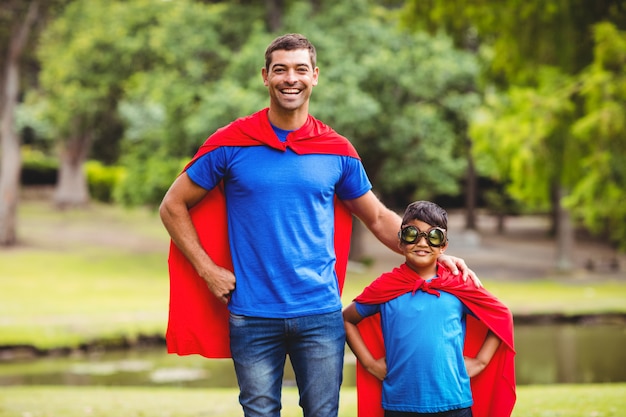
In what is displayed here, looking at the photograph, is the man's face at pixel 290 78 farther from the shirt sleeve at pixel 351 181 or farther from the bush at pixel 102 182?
the bush at pixel 102 182

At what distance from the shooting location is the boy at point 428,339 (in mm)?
3625

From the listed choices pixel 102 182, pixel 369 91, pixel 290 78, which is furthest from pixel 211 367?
pixel 102 182

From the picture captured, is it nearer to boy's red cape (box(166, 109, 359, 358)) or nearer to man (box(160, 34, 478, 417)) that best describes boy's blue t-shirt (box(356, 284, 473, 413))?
man (box(160, 34, 478, 417))

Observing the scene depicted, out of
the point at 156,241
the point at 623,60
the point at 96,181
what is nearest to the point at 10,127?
the point at 156,241

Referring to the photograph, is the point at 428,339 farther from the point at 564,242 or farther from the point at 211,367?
the point at 564,242

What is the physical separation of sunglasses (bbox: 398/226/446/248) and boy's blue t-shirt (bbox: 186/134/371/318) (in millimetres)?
349

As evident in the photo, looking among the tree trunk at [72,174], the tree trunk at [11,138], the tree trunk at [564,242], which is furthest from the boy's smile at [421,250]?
the tree trunk at [72,174]

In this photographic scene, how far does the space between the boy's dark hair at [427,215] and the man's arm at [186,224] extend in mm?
833

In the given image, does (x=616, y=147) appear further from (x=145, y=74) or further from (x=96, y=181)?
(x=96, y=181)

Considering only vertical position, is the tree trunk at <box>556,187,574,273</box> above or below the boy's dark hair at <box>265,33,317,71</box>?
below

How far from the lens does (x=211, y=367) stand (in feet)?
40.2

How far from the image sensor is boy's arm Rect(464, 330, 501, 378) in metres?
3.78

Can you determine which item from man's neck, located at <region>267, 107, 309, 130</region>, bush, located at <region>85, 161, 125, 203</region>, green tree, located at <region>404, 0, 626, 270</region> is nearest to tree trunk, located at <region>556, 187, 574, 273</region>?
green tree, located at <region>404, 0, 626, 270</region>

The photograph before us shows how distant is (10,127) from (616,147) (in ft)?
68.3
